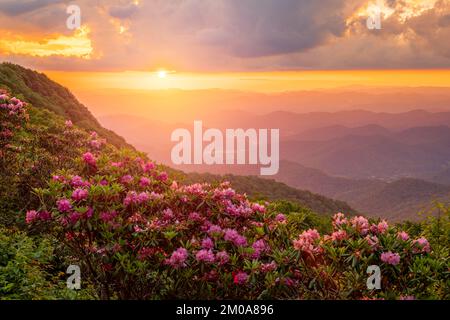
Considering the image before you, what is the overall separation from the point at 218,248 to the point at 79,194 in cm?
202

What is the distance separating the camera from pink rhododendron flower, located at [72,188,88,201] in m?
6.18

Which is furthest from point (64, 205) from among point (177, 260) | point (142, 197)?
point (177, 260)

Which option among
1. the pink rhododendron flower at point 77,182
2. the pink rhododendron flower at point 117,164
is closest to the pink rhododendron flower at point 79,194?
the pink rhododendron flower at point 77,182

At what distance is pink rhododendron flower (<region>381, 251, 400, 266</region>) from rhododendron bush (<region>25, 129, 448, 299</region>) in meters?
0.01

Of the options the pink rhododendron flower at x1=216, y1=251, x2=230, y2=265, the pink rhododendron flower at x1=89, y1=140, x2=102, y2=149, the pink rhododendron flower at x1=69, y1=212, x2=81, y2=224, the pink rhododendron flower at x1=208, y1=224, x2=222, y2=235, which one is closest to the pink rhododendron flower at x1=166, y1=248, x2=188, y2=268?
the pink rhododendron flower at x1=216, y1=251, x2=230, y2=265

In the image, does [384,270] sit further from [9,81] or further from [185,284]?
[9,81]

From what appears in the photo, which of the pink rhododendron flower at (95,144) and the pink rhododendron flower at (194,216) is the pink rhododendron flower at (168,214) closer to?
the pink rhododendron flower at (194,216)

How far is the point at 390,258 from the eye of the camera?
560 cm

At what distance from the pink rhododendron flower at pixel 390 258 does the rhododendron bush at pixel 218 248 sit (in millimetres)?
12

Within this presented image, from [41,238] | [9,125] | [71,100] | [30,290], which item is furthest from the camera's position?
[71,100]

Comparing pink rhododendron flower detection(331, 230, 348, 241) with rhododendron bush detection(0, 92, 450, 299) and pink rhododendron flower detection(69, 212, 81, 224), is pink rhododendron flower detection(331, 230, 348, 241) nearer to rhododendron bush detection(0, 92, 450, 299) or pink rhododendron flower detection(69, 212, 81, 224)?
rhododendron bush detection(0, 92, 450, 299)

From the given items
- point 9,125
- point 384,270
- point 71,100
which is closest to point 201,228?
point 384,270

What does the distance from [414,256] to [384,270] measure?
18.8 inches

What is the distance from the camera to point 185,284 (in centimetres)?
599
